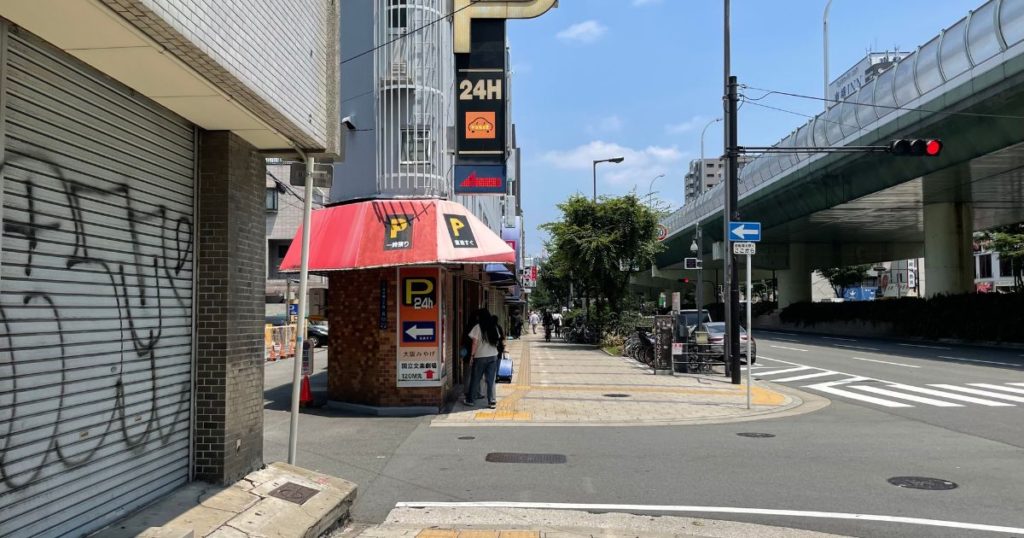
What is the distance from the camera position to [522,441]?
418 inches

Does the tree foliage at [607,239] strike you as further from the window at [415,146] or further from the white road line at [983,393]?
the window at [415,146]

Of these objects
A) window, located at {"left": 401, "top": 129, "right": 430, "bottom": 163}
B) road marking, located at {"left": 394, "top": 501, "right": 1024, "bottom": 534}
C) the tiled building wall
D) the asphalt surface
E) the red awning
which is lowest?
the asphalt surface

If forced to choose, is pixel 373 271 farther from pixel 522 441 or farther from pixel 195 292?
pixel 195 292

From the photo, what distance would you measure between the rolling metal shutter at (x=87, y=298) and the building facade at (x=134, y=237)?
0.01m

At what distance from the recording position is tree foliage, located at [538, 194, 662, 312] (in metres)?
33.4

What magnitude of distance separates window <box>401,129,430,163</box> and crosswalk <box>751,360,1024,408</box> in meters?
10.1

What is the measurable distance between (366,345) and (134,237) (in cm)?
781

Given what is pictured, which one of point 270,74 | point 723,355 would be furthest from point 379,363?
point 723,355

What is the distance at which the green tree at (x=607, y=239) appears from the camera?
33.4 meters

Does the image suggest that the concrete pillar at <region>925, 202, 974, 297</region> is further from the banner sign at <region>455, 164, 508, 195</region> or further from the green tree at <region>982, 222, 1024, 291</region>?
the banner sign at <region>455, 164, 508, 195</region>

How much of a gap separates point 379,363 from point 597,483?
232 inches

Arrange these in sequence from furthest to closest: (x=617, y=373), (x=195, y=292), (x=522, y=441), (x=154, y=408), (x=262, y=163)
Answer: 1. (x=617, y=373)
2. (x=522, y=441)
3. (x=262, y=163)
4. (x=195, y=292)
5. (x=154, y=408)

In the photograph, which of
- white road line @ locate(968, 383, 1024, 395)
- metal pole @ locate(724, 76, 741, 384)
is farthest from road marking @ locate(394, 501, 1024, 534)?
white road line @ locate(968, 383, 1024, 395)

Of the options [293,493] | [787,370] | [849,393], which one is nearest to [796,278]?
[787,370]
